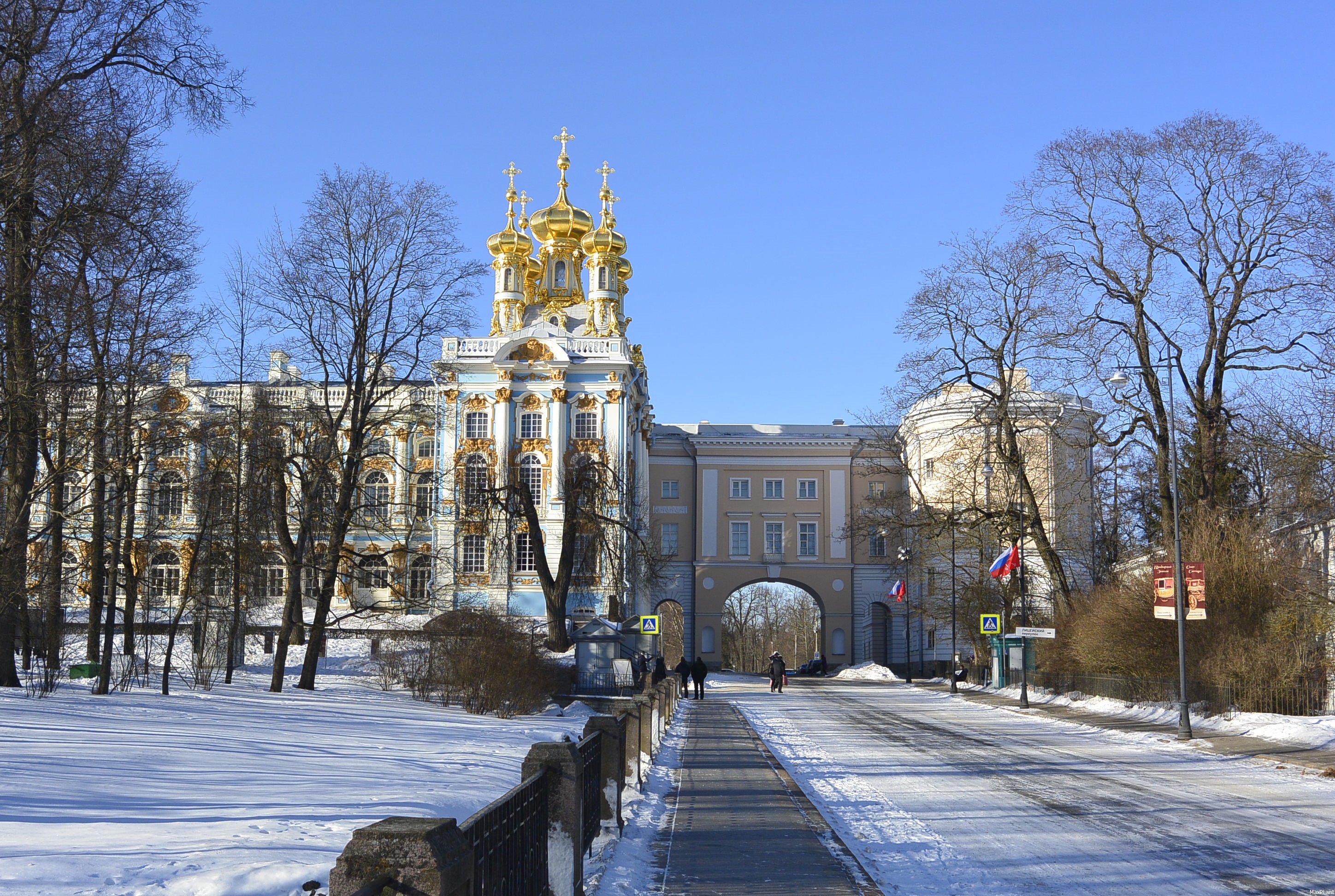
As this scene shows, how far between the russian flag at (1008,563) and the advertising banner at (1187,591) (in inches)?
550

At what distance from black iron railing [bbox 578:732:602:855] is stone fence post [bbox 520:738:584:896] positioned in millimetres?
181

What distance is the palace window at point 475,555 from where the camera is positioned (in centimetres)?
6500

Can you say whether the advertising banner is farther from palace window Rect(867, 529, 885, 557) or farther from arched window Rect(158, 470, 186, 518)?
palace window Rect(867, 529, 885, 557)

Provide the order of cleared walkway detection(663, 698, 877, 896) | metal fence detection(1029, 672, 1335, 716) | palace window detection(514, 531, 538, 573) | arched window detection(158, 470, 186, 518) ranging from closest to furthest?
cleared walkway detection(663, 698, 877, 896)
arched window detection(158, 470, 186, 518)
metal fence detection(1029, 672, 1335, 716)
palace window detection(514, 531, 538, 573)

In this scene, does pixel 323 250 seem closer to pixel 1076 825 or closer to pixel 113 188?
pixel 113 188

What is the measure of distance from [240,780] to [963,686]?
41758mm

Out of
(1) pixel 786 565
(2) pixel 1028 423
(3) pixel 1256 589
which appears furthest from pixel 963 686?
(1) pixel 786 565

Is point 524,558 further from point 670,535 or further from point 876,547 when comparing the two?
point 876,547

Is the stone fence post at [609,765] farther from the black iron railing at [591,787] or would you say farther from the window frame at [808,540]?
the window frame at [808,540]

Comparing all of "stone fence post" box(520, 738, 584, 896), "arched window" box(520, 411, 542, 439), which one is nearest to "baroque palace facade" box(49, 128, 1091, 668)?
"arched window" box(520, 411, 542, 439)

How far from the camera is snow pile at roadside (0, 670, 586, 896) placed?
6930 mm

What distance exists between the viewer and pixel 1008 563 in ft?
132

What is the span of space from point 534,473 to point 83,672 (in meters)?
→ 40.4

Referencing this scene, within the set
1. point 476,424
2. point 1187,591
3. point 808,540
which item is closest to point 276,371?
point 476,424
